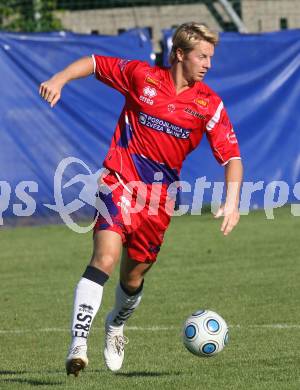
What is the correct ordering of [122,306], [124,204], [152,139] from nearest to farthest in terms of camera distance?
[124,204], [152,139], [122,306]

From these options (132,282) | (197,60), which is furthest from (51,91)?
(132,282)

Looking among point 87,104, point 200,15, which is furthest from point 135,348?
point 200,15

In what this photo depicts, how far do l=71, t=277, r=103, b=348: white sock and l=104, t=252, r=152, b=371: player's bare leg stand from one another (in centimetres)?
60

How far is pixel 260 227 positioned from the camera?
14.6 meters

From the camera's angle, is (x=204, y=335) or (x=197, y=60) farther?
(x=197, y=60)

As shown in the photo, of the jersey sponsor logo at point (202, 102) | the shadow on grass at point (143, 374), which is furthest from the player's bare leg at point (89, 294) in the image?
the jersey sponsor logo at point (202, 102)

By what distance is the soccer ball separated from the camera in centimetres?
633

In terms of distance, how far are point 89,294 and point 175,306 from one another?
10.9ft

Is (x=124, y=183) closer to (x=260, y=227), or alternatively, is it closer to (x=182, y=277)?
(x=182, y=277)

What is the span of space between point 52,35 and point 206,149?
2.81 metres

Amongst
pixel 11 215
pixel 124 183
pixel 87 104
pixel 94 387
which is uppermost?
pixel 124 183

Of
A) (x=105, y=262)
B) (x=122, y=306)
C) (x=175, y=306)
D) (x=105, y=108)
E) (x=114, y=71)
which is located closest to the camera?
(x=105, y=262)

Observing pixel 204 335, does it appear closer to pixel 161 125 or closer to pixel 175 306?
pixel 161 125

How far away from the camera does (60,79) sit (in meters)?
6.17
